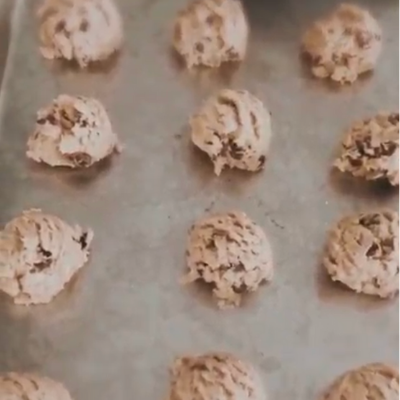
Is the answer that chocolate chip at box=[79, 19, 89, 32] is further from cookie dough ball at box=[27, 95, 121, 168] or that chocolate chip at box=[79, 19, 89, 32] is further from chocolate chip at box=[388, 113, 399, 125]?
chocolate chip at box=[388, 113, 399, 125]

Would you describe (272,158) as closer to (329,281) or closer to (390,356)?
(329,281)

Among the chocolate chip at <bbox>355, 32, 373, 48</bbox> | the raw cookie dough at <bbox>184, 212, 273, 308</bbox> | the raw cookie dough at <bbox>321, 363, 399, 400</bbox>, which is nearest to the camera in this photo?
the raw cookie dough at <bbox>321, 363, 399, 400</bbox>

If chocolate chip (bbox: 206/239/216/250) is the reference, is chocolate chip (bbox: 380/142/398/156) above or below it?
above

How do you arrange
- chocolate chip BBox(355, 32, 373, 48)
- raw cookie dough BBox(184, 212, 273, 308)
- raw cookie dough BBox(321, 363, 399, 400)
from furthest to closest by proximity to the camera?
chocolate chip BBox(355, 32, 373, 48) < raw cookie dough BBox(184, 212, 273, 308) < raw cookie dough BBox(321, 363, 399, 400)

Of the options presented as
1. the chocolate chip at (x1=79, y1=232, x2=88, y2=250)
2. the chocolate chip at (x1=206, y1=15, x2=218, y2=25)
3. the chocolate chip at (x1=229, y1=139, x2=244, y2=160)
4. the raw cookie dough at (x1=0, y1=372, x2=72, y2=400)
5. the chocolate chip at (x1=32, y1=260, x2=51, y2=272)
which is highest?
the chocolate chip at (x1=206, y1=15, x2=218, y2=25)

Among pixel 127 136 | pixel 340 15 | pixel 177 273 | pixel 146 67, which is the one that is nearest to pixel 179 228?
pixel 177 273

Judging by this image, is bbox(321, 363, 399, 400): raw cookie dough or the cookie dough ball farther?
the cookie dough ball

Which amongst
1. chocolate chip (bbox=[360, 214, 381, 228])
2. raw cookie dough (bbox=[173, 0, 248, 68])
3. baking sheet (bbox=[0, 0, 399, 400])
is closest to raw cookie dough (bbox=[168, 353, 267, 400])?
baking sheet (bbox=[0, 0, 399, 400])
